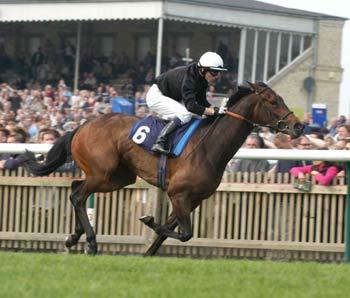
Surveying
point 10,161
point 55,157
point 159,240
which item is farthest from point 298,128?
point 10,161

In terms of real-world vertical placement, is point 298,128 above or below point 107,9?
below

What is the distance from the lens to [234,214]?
10703 millimetres

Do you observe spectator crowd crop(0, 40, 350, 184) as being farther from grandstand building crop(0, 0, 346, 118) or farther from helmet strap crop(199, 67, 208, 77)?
helmet strap crop(199, 67, 208, 77)

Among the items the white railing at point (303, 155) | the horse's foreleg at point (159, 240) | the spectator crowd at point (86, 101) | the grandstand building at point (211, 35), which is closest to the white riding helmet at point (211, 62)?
the white railing at point (303, 155)

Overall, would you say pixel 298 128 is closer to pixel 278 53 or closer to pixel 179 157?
pixel 179 157

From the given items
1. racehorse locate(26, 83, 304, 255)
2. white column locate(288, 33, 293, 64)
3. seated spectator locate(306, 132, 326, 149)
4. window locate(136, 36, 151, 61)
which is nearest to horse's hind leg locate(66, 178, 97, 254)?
racehorse locate(26, 83, 304, 255)

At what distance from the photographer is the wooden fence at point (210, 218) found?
10477 millimetres

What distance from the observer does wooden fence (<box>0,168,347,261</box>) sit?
10.5 m

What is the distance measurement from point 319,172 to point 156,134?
1.94 metres

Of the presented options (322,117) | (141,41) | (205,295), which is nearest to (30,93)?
(322,117)

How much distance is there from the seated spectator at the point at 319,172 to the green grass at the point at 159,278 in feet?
6.89

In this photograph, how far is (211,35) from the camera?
104ft

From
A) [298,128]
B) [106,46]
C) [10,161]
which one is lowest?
[10,161]

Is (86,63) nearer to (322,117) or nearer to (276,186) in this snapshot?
(322,117)
